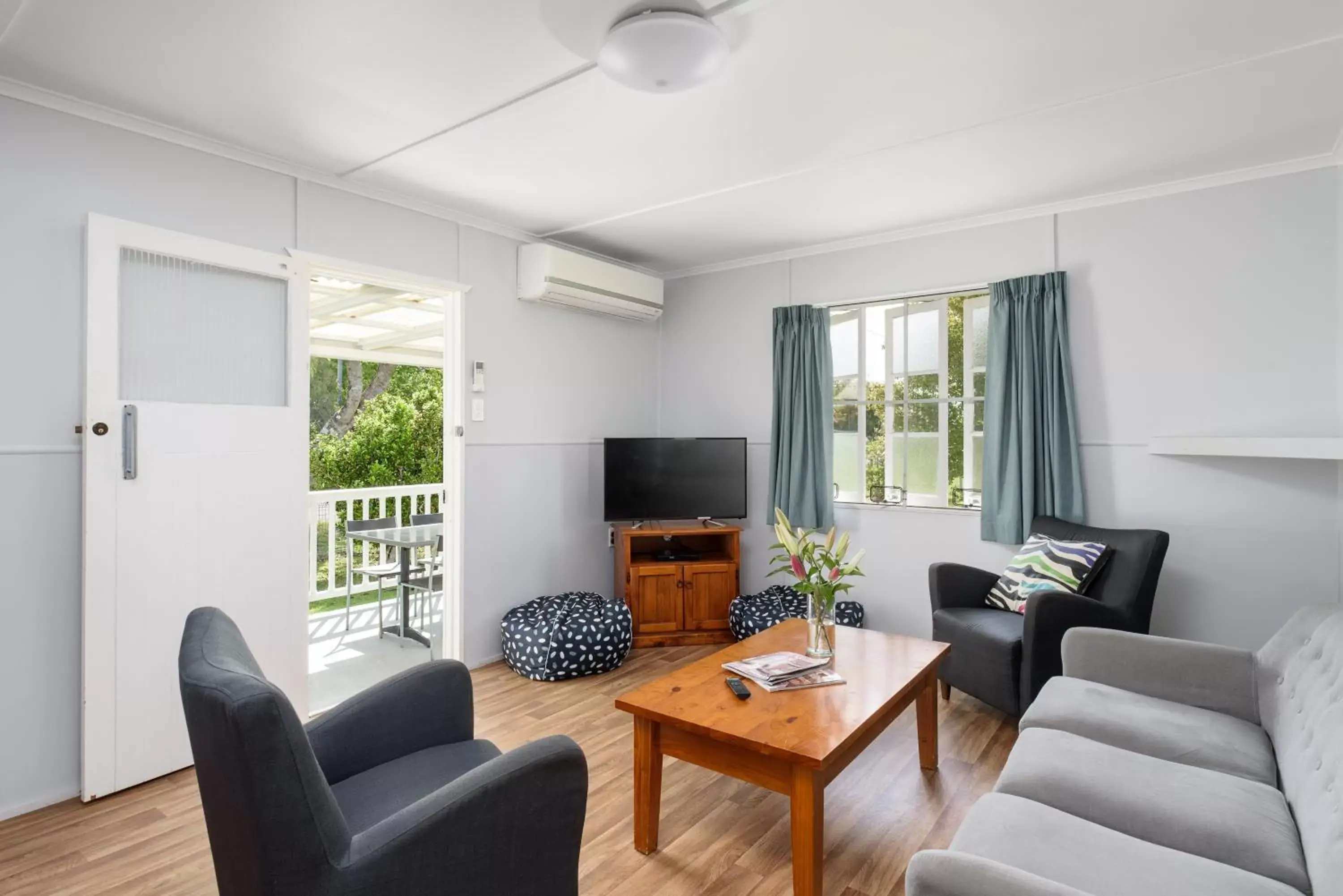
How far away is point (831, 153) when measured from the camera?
9.78ft

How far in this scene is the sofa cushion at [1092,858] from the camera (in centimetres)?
133

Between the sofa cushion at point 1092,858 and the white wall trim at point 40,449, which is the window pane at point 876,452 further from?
the white wall trim at point 40,449

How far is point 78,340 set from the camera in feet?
8.29

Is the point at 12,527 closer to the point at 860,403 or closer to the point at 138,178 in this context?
the point at 138,178

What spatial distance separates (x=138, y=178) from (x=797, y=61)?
8.16 ft

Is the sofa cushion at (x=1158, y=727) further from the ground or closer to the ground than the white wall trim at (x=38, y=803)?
further from the ground

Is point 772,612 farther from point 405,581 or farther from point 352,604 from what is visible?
point 352,604

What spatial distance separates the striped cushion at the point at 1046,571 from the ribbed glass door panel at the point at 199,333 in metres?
3.45

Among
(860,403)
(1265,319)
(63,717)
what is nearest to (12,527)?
(63,717)

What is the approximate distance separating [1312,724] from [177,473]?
3.65 metres

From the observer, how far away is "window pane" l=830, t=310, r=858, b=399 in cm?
443

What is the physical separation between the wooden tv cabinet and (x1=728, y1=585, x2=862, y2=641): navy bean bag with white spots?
0.16 metres

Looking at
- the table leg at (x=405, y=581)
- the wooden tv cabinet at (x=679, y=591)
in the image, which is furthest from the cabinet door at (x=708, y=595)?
the table leg at (x=405, y=581)

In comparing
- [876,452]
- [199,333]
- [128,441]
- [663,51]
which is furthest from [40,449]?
[876,452]
